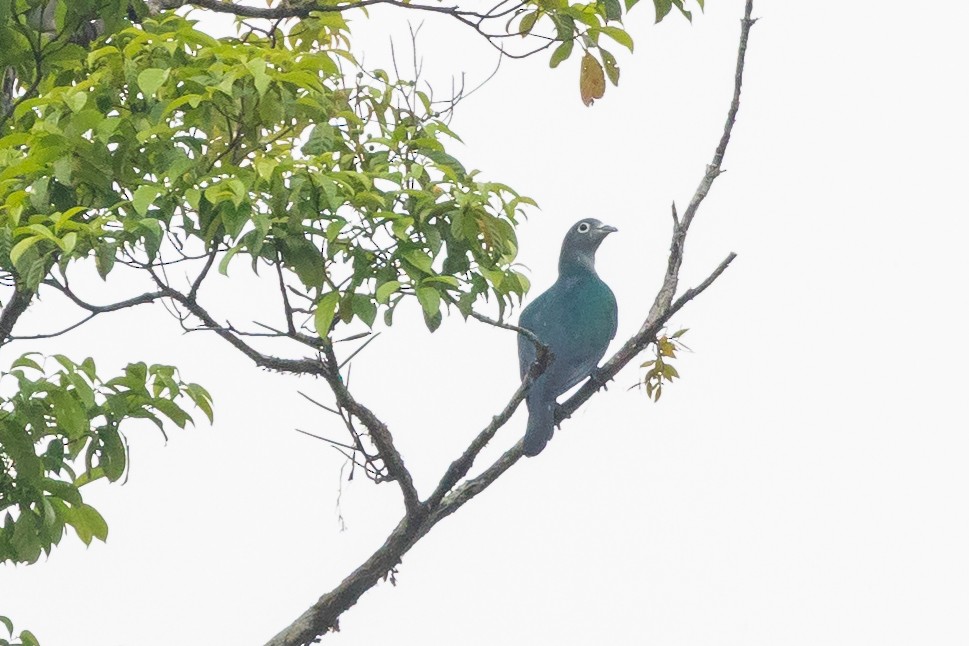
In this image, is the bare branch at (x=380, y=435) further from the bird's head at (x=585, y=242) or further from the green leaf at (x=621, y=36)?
the green leaf at (x=621, y=36)

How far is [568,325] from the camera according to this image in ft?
13.9

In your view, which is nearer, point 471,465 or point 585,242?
point 471,465

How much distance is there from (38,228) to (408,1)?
5.81ft

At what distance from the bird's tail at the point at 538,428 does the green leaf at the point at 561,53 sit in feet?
3.55

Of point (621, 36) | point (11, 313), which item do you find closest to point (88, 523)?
point (11, 313)

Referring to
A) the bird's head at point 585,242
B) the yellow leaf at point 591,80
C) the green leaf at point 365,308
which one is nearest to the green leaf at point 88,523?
the green leaf at point 365,308

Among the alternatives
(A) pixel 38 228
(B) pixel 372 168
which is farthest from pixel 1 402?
(B) pixel 372 168

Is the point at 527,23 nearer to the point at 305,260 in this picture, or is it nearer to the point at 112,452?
the point at 305,260

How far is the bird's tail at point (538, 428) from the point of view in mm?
4070

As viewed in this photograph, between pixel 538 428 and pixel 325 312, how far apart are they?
1.10 metres

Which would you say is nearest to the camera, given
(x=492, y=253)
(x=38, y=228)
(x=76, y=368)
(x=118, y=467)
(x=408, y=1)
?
(x=38, y=228)

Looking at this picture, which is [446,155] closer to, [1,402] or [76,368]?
[76,368]

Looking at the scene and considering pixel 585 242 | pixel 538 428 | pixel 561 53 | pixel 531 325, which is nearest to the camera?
pixel 538 428

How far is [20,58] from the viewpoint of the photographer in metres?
3.96
